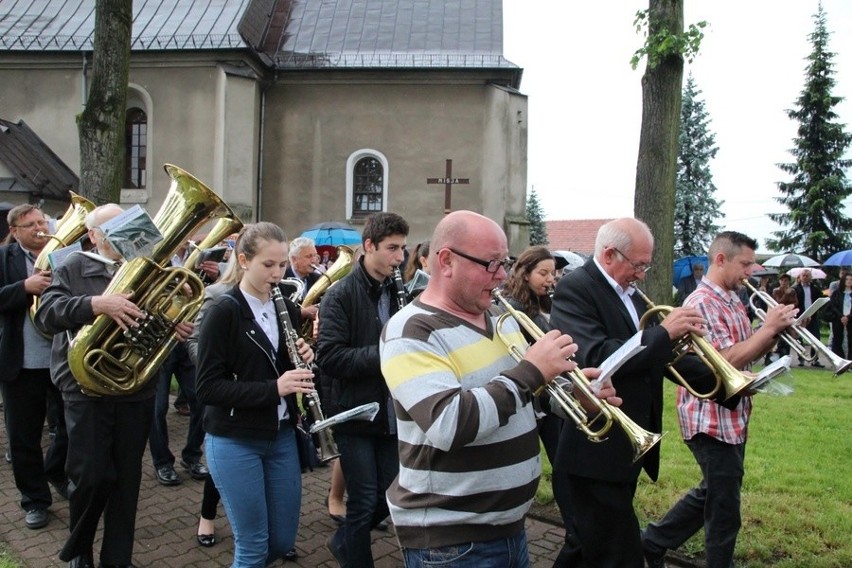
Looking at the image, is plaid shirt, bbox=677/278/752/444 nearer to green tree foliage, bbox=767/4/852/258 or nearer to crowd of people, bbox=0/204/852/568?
crowd of people, bbox=0/204/852/568

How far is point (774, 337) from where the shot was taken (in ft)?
13.0

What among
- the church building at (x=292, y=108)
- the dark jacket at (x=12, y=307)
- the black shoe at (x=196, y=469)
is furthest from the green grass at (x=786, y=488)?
the church building at (x=292, y=108)

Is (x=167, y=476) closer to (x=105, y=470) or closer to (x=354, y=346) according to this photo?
(x=105, y=470)

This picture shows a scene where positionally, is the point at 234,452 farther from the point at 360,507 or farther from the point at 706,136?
the point at 706,136

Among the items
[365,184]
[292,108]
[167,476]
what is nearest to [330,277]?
[167,476]

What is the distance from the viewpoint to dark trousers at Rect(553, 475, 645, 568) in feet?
11.3

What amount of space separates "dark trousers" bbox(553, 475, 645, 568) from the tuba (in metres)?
2.44

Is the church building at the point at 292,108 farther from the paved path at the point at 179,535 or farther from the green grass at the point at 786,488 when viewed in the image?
the paved path at the point at 179,535

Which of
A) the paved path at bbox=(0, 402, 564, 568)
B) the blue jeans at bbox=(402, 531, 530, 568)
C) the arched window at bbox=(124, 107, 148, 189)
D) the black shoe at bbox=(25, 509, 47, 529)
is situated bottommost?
the paved path at bbox=(0, 402, 564, 568)

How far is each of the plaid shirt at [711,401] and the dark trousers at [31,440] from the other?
4533mm

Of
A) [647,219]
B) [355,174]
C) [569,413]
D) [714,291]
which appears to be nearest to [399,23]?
[355,174]

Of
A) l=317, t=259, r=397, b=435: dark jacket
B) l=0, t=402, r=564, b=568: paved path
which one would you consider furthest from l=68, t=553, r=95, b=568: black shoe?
l=317, t=259, r=397, b=435: dark jacket

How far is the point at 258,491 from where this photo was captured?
353 centimetres

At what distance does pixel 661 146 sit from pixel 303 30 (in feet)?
62.6
